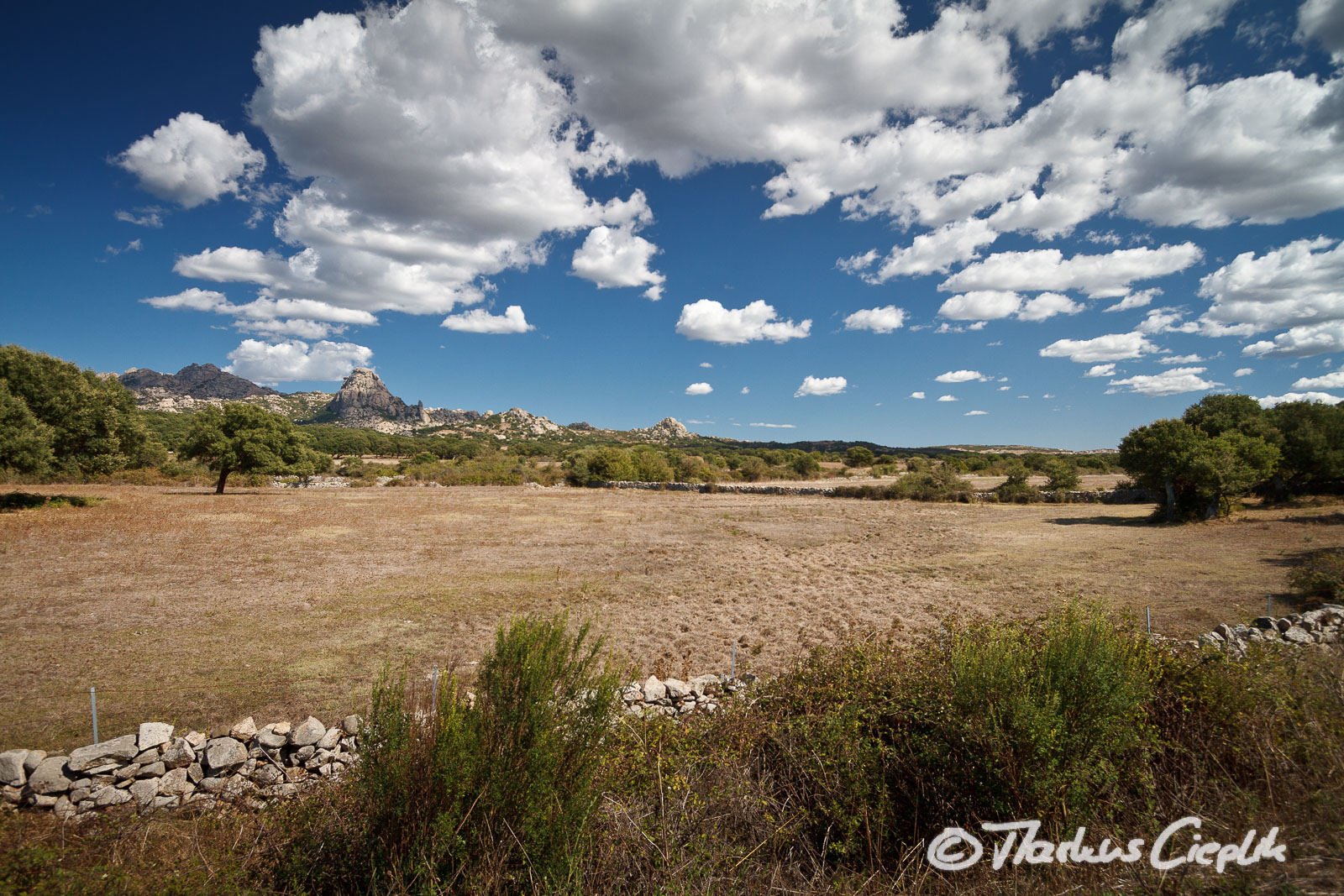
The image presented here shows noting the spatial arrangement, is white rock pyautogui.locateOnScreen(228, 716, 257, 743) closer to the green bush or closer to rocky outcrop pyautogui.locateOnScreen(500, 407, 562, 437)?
the green bush

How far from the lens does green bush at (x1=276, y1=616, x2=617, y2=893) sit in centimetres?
348

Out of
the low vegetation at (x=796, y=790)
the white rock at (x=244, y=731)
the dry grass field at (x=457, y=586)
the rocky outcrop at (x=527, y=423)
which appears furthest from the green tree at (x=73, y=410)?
the rocky outcrop at (x=527, y=423)

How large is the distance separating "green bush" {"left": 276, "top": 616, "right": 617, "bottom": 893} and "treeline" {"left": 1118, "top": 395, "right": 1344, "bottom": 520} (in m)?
34.8

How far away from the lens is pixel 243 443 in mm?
38000

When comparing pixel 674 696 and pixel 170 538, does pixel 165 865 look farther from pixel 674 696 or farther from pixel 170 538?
pixel 170 538

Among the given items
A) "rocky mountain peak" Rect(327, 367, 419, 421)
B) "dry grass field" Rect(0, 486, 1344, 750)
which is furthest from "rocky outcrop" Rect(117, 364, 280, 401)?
"dry grass field" Rect(0, 486, 1344, 750)

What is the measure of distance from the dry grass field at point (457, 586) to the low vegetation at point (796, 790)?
11.9 feet

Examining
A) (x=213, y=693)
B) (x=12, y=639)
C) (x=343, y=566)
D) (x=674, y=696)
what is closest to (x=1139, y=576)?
(x=674, y=696)

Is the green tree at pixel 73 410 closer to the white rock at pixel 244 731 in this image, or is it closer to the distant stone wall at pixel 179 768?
the distant stone wall at pixel 179 768

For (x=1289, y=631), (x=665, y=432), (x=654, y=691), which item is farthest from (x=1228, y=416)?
(x=665, y=432)

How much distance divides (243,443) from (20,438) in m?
15.5

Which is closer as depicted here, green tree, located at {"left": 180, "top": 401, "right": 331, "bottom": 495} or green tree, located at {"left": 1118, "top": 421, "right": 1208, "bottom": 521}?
green tree, located at {"left": 1118, "top": 421, "right": 1208, "bottom": 521}

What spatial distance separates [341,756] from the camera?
6.77m

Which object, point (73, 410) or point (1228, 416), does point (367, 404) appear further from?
point (1228, 416)
